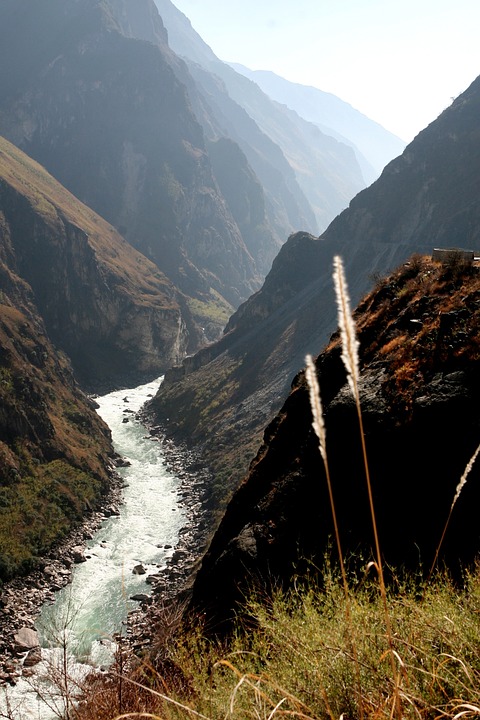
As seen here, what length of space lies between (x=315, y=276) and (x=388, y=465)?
9514cm

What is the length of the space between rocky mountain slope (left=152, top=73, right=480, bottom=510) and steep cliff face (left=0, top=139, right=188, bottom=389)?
1970 centimetres

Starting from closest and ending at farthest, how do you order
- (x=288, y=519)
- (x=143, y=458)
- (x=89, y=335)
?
1. (x=288, y=519)
2. (x=143, y=458)
3. (x=89, y=335)

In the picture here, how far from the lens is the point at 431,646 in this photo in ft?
13.4

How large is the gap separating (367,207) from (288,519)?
100354 millimetres

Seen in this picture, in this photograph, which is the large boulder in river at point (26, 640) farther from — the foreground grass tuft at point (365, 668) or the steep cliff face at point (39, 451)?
the foreground grass tuft at point (365, 668)

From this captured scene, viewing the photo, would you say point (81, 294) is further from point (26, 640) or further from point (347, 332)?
point (347, 332)

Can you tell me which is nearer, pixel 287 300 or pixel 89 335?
pixel 287 300

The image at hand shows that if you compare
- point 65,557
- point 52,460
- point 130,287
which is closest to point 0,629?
point 65,557

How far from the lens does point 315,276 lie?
104 m

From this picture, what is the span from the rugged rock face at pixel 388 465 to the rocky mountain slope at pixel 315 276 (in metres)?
44.3

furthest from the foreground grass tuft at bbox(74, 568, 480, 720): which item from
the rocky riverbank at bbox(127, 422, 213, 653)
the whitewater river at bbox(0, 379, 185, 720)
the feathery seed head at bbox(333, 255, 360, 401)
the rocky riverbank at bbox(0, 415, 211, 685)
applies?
the rocky riverbank at bbox(0, 415, 211, 685)

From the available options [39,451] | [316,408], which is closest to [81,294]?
[39,451]

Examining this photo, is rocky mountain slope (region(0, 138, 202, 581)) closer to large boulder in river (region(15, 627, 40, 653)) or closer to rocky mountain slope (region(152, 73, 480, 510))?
large boulder in river (region(15, 627, 40, 653))

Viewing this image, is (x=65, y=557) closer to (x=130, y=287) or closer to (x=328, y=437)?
(x=328, y=437)
